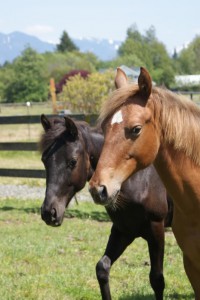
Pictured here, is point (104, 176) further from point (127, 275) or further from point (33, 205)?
point (33, 205)

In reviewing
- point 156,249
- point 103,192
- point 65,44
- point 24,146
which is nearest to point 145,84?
point 103,192

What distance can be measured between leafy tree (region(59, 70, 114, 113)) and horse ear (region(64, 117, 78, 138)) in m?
22.2

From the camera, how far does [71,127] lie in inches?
175

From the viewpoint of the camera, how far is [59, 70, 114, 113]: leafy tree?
90.5 ft

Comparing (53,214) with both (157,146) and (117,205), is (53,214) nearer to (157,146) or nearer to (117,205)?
(117,205)

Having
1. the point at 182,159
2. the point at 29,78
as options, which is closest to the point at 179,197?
the point at 182,159

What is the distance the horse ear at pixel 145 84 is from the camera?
119 inches

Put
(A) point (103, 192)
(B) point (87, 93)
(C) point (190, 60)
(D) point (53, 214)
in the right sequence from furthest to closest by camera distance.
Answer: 1. (C) point (190, 60)
2. (B) point (87, 93)
3. (D) point (53, 214)
4. (A) point (103, 192)

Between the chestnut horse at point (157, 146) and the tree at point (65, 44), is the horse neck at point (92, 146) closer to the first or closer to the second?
the chestnut horse at point (157, 146)

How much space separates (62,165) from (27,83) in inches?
2509

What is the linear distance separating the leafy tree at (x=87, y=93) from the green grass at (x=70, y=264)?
753 inches

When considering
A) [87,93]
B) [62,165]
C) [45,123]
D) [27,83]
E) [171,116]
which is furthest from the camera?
[27,83]

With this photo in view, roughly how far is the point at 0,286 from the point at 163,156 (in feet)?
9.09

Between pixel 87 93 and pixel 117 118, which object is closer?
pixel 117 118
